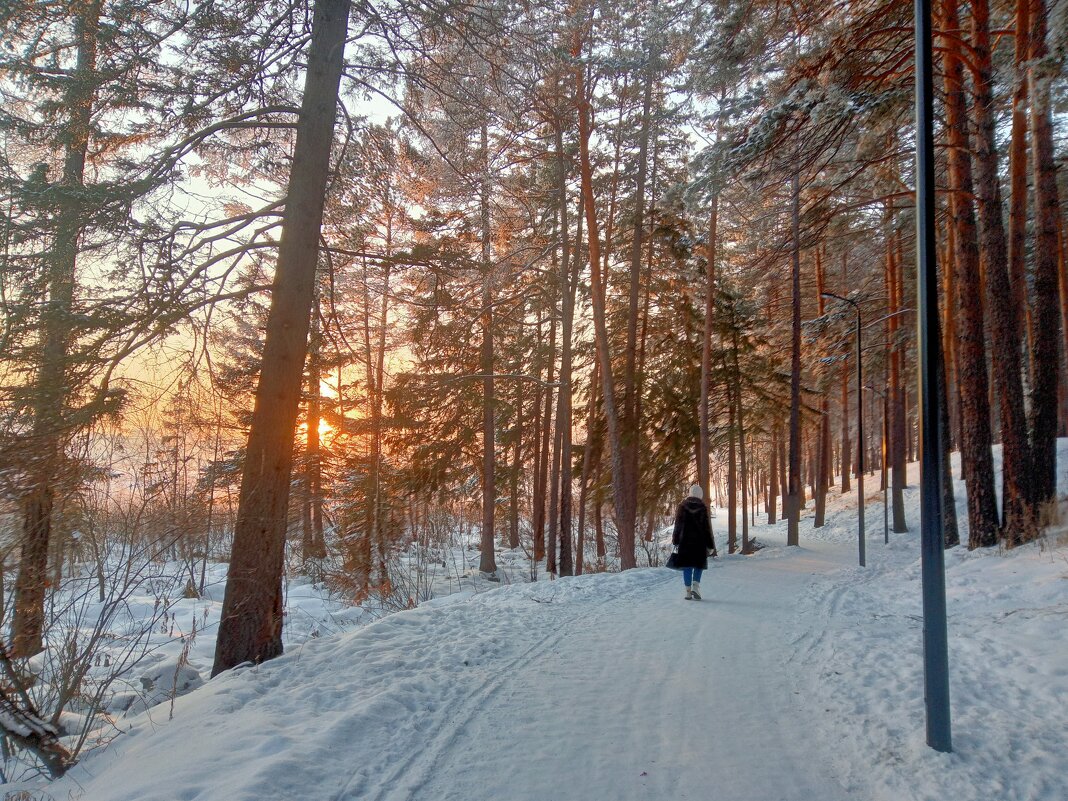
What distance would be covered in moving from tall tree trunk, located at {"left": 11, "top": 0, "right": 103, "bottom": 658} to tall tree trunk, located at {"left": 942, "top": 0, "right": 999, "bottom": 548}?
12275 millimetres

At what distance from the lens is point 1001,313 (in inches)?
386

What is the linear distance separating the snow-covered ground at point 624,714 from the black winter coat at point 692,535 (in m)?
1.60

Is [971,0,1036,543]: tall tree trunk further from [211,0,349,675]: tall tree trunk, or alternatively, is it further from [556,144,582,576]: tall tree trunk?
[211,0,349,675]: tall tree trunk

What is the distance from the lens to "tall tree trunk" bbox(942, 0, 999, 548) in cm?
1005

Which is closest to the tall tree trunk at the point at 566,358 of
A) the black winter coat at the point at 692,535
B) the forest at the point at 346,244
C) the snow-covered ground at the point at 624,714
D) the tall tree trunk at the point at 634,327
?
the forest at the point at 346,244

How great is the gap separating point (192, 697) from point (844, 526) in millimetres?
25137

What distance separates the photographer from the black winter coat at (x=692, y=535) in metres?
9.34

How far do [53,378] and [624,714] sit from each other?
5714 millimetres

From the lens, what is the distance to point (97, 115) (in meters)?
6.21

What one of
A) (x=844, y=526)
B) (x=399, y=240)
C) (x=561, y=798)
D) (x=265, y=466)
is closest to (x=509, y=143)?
(x=399, y=240)

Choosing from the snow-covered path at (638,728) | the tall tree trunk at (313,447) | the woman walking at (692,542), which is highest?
the tall tree trunk at (313,447)

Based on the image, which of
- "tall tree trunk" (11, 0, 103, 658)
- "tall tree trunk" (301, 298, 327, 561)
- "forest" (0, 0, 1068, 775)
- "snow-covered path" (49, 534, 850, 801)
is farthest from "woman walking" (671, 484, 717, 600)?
Result: "tall tree trunk" (11, 0, 103, 658)

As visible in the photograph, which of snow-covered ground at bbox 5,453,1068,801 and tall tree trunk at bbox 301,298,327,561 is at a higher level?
tall tree trunk at bbox 301,298,327,561

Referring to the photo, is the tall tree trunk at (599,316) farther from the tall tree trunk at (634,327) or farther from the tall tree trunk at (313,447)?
the tall tree trunk at (313,447)
